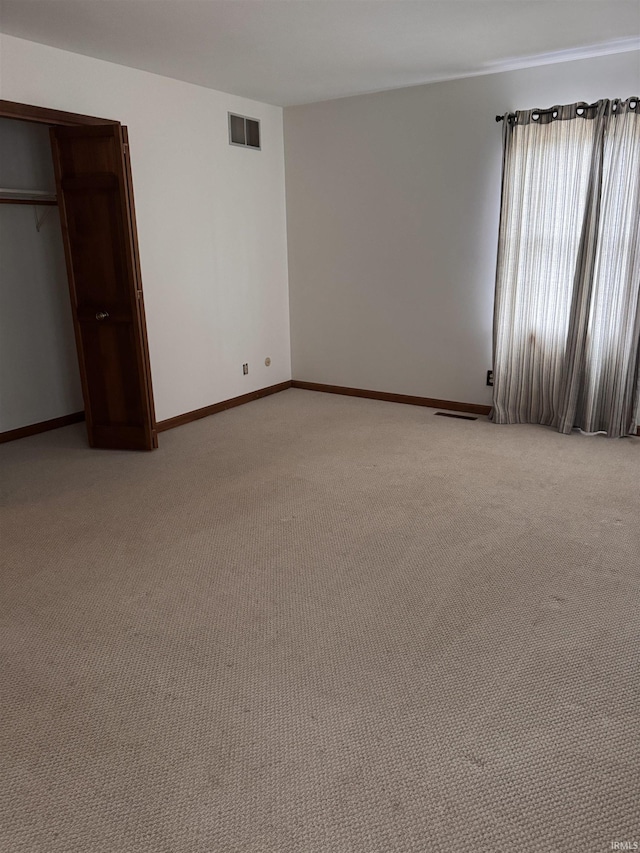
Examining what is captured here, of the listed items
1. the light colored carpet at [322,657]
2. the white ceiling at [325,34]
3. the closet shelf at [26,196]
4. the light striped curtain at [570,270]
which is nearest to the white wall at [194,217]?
the white ceiling at [325,34]

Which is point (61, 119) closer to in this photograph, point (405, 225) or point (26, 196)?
point (26, 196)

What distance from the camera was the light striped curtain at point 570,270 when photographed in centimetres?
433

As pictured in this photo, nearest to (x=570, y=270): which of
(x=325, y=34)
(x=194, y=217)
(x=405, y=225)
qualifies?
(x=405, y=225)

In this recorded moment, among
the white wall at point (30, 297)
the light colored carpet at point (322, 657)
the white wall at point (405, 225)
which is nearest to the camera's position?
the light colored carpet at point (322, 657)

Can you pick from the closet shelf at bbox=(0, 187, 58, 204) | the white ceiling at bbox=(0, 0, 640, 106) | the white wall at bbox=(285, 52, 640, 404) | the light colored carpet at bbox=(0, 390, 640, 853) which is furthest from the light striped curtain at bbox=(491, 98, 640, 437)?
the closet shelf at bbox=(0, 187, 58, 204)

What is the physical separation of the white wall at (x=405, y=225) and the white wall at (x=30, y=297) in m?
2.14

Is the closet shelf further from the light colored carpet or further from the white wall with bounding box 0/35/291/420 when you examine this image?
the light colored carpet

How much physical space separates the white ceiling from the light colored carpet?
101 inches

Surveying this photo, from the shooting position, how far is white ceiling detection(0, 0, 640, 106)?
330 centimetres

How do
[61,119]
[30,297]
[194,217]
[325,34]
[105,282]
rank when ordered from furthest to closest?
[194,217], [30,297], [105,282], [61,119], [325,34]

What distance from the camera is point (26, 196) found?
15.3ft

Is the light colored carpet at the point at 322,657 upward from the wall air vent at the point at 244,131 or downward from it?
downward

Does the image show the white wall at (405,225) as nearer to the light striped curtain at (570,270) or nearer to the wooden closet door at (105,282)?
the light striped curtain at (570,270)

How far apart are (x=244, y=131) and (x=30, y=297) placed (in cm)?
224
